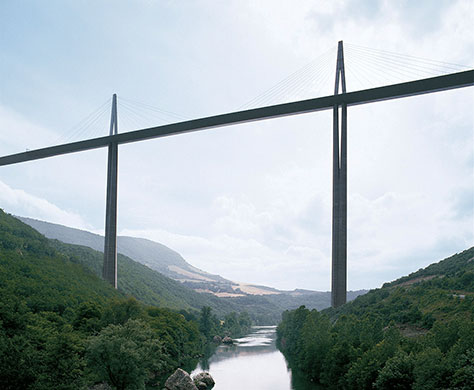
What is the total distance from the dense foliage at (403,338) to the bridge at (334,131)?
3.90 m

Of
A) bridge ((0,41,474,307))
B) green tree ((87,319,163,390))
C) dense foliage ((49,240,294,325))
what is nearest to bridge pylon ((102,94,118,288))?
bridge ((0,41,474,307))

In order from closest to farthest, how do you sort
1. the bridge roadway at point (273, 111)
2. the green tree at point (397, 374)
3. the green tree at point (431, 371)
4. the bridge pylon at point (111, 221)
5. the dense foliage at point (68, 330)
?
the green tree at point (431, 371)
the dense foliage at point (68, 330)
the green tree at point (397, 374)
the bridge roadway at point (273, 111)
the bridge pylon at point (111, 221)

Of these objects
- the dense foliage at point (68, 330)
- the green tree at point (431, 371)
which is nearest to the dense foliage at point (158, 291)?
the dense foliage at point (68, 330)

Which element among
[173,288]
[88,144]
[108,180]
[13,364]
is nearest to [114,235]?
[108,180]

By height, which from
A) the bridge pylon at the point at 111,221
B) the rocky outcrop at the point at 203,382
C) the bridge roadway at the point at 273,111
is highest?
the bridge roadway at the point at 273,111

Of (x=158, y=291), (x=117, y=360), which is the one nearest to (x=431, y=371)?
(x=117, y=360)

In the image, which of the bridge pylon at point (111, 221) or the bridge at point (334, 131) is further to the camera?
the bridge pylon at point (111, 221)

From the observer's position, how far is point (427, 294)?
108 feet

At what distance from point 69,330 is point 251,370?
1771 centimetres

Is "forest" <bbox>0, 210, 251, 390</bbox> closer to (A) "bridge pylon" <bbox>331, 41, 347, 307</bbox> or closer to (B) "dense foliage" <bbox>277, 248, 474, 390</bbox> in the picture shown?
(B) "dense foliage" <bbox>277, 248, 474, 390</bbox>

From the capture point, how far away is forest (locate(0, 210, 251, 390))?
20.0m

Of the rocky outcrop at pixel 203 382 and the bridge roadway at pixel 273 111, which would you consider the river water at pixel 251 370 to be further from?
the bridge roadway at pixel 273 111

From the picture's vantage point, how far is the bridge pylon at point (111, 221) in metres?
46.3

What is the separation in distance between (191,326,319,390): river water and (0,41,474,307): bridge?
7.17m
